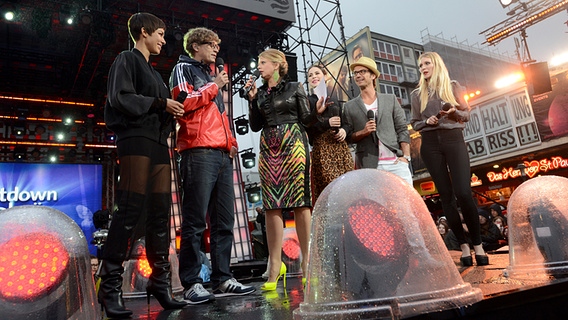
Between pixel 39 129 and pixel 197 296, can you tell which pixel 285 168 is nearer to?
pixel 197 296

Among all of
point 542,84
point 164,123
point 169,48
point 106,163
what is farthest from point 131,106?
point 106,163

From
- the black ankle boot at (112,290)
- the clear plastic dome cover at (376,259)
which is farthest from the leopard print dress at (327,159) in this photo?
the clear plastic dome cover at (376,259)

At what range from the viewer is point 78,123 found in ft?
56.7

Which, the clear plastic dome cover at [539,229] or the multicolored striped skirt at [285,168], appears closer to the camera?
the clear plastic dome cover at [539,229]

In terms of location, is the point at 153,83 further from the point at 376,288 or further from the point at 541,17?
the point at 541,17

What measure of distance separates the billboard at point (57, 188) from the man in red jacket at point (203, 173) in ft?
Result: 37.3

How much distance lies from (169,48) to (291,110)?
347 inches

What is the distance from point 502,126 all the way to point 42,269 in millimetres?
16181

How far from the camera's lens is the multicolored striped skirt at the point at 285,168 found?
→ 2654 millimetres

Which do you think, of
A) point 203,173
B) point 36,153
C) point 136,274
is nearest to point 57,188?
point 36,153

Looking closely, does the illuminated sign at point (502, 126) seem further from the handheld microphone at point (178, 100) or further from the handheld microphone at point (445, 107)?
the handheld microphone at point (178, 100)

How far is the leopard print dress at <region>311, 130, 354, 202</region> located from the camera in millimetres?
2971

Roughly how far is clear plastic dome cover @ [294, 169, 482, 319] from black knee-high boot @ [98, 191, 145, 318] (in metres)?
1.13

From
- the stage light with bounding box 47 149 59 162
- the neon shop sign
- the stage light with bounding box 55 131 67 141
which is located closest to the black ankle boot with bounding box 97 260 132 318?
the neon shop sign
